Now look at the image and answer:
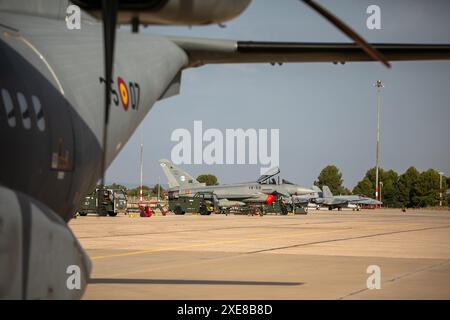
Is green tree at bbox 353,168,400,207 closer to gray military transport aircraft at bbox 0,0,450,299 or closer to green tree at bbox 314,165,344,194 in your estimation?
green tree at bbox 314,165,344,194

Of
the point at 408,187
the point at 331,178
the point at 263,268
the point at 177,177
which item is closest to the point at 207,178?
the point at 331,178

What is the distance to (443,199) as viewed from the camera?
445 feet

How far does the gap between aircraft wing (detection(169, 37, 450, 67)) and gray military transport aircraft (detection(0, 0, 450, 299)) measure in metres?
0.02

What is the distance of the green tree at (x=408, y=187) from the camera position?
445 ft

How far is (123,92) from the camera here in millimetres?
10234

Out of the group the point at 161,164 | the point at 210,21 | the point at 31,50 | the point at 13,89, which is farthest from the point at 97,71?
the point at 161,164

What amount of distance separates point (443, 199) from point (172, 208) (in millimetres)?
89894

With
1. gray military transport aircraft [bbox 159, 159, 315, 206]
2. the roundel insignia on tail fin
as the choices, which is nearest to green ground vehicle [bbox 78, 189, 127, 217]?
gray military transport aircraft [bbox 159, 159, 315, 206]

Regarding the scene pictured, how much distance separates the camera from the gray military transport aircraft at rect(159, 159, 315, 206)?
65.1m

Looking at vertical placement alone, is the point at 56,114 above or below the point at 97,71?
below

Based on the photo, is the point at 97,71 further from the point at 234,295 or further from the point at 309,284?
the point at 309,284

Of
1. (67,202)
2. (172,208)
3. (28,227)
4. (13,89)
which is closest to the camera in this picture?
(28,227)

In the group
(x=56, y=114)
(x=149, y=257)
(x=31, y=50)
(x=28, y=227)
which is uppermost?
(x=31, y=50)

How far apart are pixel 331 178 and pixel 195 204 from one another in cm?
11224
